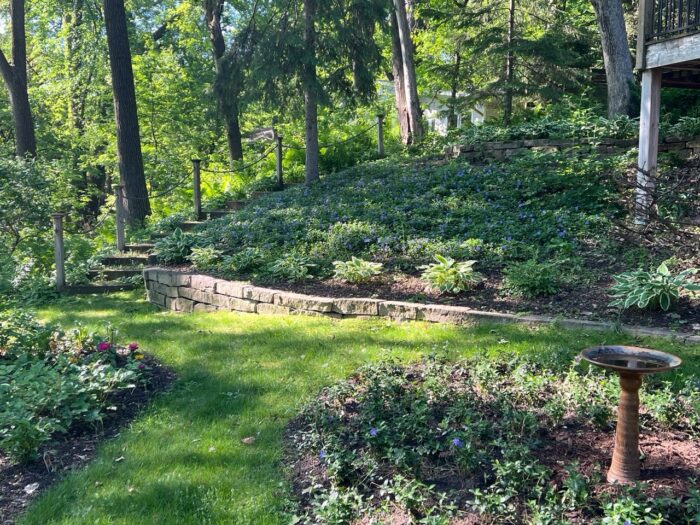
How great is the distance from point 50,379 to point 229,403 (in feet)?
4.02

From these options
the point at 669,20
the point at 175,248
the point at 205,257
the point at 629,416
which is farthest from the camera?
the point at 175,248

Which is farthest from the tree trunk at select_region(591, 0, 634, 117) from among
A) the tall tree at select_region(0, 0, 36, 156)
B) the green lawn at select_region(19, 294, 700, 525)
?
the tall tree at select_region(0, 0, 36, 156)

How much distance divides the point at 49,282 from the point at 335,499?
820 centimetres

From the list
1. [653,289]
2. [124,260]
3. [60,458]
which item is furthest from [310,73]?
[60,458]

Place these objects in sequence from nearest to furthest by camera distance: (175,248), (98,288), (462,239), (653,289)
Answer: (653,289), (462,239), (175,248), (98,288)

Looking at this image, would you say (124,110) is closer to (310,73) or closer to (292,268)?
(310,73)

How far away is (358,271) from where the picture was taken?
22.5ft

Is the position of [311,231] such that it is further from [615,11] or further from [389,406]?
[615,11]

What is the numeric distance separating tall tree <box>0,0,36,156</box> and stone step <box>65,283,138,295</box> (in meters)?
7.42

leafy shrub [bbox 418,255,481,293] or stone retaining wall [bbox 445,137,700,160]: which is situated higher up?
stone retaining wall [bbox 445,137,700,160]

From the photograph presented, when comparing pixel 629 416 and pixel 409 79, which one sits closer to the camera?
pixel 629 416

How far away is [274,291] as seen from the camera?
6984 mm

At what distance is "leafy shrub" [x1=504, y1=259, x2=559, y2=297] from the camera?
5.91m

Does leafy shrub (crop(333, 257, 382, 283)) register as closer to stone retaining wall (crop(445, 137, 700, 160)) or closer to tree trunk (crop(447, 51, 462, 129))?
stone retaining wall (crop(445, 137, 700, 160))
